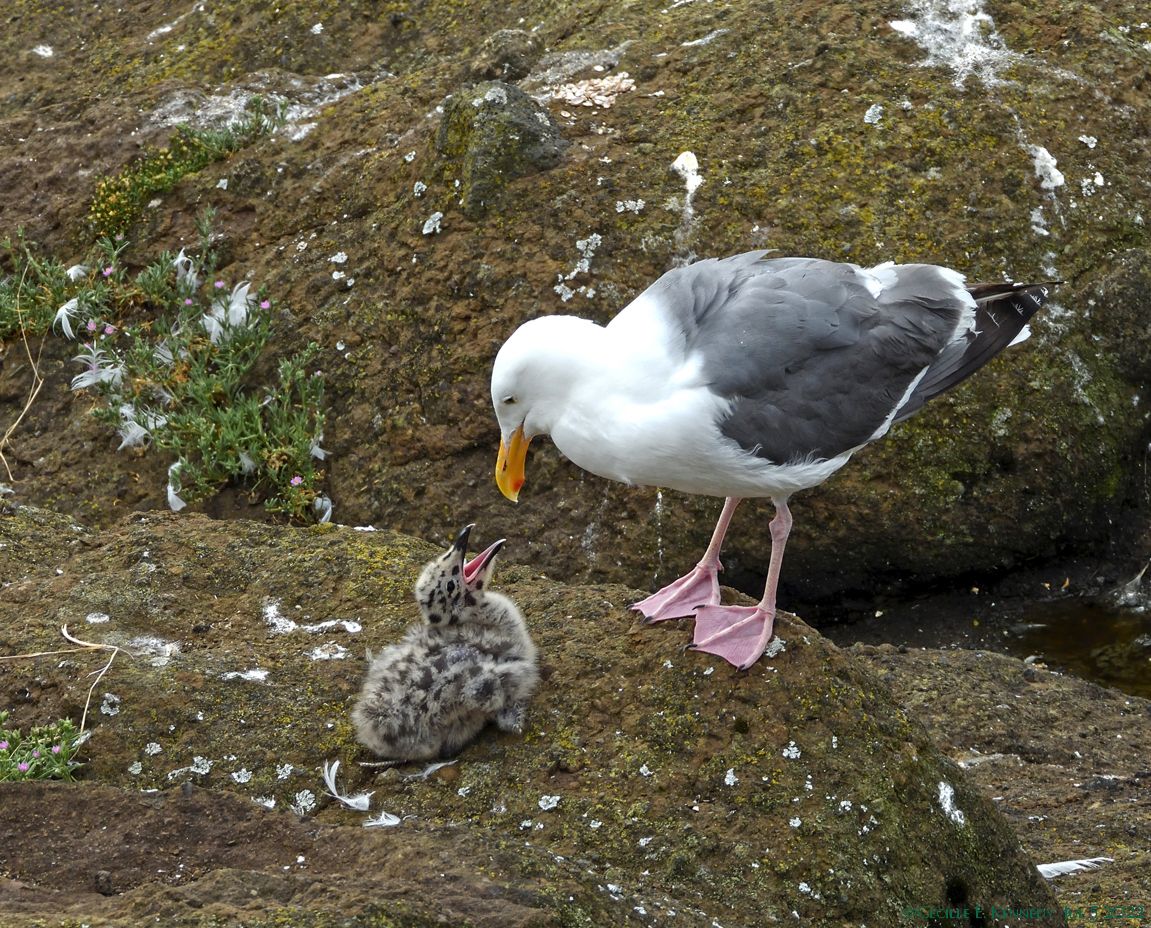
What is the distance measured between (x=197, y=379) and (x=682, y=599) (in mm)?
3516

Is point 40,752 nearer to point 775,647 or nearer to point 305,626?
point 305,626

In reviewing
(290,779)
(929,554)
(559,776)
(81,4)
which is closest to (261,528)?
(290,779)

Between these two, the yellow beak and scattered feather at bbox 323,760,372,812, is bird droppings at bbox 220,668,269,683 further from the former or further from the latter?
the yellow beak

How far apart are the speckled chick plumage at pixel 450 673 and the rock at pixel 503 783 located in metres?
0.10

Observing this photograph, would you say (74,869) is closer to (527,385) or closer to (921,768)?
(527,385)

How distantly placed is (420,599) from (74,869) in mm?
1470

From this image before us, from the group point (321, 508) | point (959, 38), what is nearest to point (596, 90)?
point (959, 38)

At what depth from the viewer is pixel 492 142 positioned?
7238 mm

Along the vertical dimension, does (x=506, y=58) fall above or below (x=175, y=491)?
above

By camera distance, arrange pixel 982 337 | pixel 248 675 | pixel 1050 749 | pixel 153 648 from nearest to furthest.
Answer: pixel 248 675 → pixel 153 648 → pixel 982 337 → pixel 1050 749

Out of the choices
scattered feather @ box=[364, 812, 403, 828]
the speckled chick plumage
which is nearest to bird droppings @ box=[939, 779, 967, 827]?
the speckled chick plumage

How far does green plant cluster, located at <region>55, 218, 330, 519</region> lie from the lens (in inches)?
277

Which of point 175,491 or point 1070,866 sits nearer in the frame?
point 1070,866

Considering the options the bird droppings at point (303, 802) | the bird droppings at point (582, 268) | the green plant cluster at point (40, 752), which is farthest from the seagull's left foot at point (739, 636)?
the bird droppings at point (582, 268)
